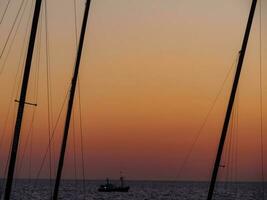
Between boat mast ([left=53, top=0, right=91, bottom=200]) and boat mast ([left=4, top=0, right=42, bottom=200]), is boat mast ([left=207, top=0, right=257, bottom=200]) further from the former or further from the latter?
boat mast ([left=4, top=0, right=42, bottom=200])

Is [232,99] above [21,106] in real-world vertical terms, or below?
above

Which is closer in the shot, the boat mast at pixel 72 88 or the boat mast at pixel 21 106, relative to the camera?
the boat mast at pixel 21 106

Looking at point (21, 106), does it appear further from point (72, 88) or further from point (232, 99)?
point (232, 99)

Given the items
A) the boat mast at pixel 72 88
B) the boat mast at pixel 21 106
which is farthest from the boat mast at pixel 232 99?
the boat mast at pixel 21 106

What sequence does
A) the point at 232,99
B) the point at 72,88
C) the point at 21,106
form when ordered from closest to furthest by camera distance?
the point at 21,106, the point at 232,99, the point at 72,88

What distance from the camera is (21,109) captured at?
2581 centimetres

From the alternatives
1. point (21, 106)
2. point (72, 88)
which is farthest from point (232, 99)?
point (21, 106)

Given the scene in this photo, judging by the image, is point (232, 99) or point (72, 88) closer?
point (232, 99)

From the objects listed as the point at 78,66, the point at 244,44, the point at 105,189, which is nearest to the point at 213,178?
the point at 244,44

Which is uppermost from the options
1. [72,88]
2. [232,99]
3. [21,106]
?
[72,88]

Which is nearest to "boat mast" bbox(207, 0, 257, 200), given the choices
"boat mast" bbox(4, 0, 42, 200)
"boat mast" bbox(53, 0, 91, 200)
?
"boat mast" bbox(53, 0, 91, 200)

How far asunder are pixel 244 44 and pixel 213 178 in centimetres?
620

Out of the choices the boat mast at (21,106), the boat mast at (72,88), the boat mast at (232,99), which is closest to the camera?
the boat mast at (21,106)

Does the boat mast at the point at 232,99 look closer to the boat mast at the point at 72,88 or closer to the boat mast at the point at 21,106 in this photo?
the boat mast at the point at 72,88
